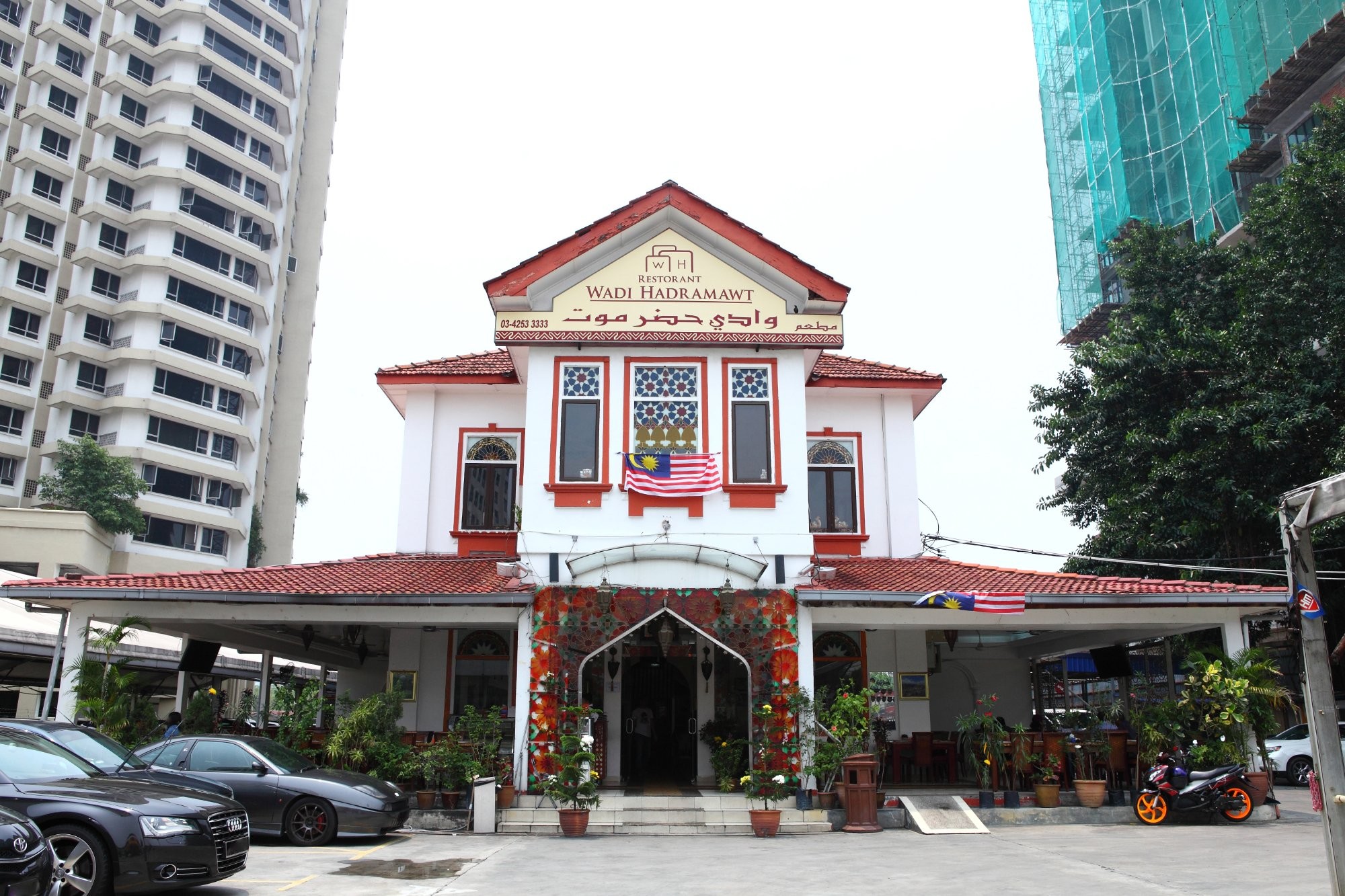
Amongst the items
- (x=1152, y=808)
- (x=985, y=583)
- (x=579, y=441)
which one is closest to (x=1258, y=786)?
(x=1152, y=808)

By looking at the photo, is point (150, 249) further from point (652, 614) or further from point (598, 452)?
point (652, 614)

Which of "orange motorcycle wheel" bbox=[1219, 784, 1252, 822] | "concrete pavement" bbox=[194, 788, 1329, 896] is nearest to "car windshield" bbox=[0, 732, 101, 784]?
"concrete pavement" bbox=[194, 788, 1329, 896]

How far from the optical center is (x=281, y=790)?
484 inches

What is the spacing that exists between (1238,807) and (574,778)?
9.05 metres

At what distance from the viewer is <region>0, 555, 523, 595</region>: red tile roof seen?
1477 cm

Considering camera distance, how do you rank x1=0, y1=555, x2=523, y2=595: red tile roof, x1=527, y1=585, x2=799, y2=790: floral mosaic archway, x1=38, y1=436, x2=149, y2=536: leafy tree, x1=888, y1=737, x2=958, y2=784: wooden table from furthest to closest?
x1=38, y1=436, x2=149, y2=536: leafy tree → x1=888, y1=737, x2=958, y2=784: wooden table → x1=527, y1=585, x2=799, y2=790: floral mosaic archway → x1=0, y1=555, x2=523, y2=595: red tile roof

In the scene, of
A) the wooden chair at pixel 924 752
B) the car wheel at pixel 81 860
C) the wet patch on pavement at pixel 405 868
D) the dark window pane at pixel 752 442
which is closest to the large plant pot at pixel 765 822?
the wet patch on pavement at pixel 405 868

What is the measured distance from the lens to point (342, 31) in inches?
2569

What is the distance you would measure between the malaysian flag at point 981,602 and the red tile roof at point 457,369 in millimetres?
8374

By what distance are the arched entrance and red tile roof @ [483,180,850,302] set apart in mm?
5819

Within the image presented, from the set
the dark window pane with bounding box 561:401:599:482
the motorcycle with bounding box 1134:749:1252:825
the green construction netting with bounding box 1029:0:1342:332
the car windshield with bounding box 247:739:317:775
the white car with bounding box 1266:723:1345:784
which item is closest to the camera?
the car windshield with bounding box 247:739:317:775

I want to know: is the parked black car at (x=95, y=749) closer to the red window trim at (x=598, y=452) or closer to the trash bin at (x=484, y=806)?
the trash bin at (x=484, y=806)

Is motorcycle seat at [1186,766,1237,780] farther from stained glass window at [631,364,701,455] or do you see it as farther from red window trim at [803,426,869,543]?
stained glass window at [631,364,701,455]

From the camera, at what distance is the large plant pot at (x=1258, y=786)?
14.5 m
